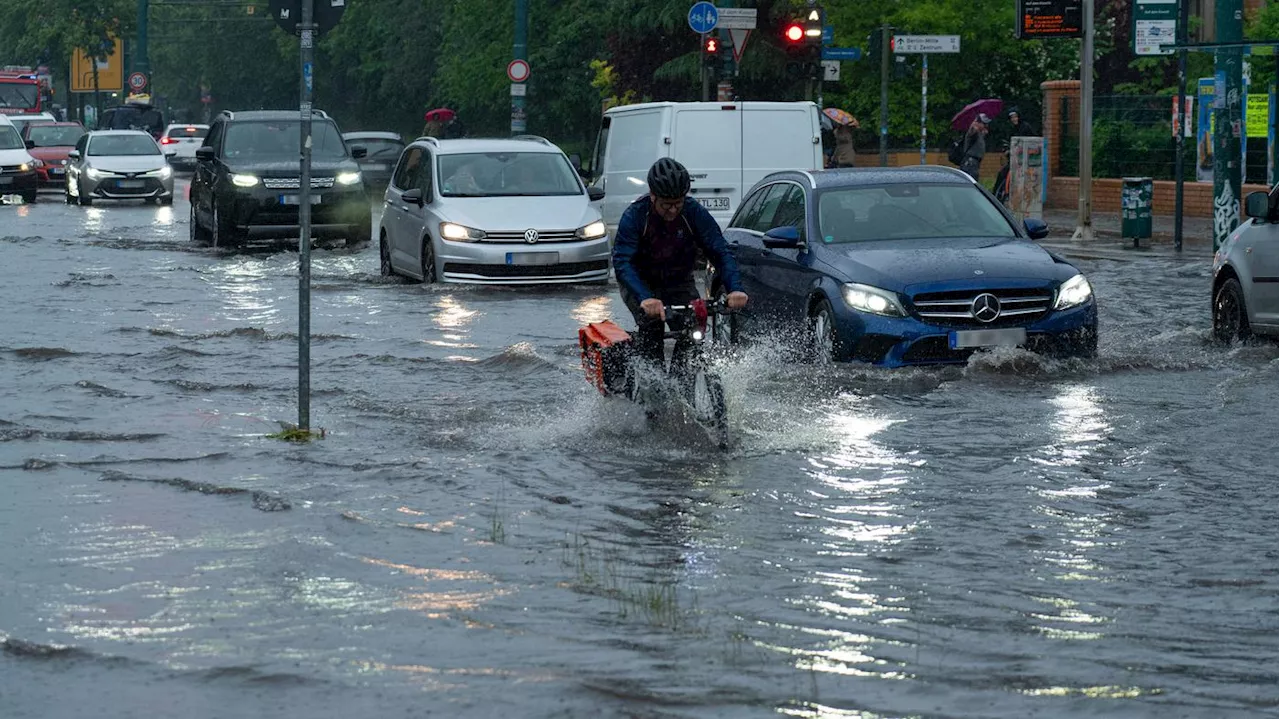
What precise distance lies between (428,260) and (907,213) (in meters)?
8.17

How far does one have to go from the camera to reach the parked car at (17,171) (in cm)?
4603

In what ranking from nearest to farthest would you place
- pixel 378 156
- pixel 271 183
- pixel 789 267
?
pixel 789 267, pixel 271 183, pixel 378 156

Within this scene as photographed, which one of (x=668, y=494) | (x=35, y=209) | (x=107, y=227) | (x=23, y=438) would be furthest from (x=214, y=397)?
(x=35, y=209)

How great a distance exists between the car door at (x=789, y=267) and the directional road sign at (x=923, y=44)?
20254 mm

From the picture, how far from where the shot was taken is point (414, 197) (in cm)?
2269

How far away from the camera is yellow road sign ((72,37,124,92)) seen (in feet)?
291

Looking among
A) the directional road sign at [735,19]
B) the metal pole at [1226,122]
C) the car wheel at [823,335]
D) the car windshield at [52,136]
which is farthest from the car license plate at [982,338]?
the car windshield at [52,136]

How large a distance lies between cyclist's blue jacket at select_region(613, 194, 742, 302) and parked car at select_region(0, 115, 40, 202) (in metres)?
37.4

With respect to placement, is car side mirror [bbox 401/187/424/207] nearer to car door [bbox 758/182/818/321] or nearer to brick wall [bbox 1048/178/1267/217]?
car door [bbox 758/182/818/321]

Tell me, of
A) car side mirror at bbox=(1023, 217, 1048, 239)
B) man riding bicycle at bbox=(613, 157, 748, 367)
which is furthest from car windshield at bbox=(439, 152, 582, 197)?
man riding bicycle at bbox=(613, 157, 748, 367)

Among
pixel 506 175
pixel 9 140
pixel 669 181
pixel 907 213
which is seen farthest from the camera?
pixel 9 140

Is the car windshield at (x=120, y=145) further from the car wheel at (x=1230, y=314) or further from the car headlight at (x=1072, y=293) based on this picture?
the car headlight at (x=1072, y=293)

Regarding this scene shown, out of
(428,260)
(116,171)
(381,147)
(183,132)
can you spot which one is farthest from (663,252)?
(183,132)

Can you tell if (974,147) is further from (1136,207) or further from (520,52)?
(520,52)
